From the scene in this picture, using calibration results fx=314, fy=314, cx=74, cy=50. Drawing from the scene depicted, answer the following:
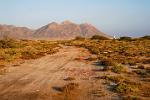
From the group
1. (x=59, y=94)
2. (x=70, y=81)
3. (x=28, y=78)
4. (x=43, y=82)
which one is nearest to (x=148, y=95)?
(x=59, y=94)

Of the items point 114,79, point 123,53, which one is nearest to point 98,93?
point 114,79

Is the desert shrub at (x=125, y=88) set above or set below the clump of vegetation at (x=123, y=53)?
below

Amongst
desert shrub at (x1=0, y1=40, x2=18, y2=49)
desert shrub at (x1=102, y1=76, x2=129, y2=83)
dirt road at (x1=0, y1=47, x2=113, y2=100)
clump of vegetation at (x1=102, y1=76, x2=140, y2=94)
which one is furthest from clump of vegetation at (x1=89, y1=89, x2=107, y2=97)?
desert shrub at (x1=0, y1=40, x2=18, y2=49)

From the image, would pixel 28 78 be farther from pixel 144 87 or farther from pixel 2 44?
pixel 2 44

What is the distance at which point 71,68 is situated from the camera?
920 inches

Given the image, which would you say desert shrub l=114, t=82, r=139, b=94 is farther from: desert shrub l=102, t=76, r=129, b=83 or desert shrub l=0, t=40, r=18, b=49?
desert shrub l=0, t=40, r=18, b=49

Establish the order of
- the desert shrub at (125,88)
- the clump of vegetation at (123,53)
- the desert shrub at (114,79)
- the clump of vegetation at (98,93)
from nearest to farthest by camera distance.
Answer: the clump of vegetation at (98,93) < the desert shrub at (125,88) < the desert shrub at (114,79) < the clump of vegetation at (123,53)

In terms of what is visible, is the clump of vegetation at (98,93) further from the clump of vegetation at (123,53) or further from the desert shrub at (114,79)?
the clump of vegetation at (123,53)

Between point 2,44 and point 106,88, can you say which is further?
point 2,44

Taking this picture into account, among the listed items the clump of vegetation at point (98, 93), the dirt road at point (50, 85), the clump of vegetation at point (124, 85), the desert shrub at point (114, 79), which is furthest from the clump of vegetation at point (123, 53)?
the clump of vegetation at point (98, 93)

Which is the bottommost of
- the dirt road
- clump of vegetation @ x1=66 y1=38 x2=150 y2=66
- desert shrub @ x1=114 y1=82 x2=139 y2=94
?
the dirt road

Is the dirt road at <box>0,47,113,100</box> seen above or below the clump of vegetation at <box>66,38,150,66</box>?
below

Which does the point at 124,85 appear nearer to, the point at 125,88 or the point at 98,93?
the point at 125,88

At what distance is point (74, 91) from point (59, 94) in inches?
35.9
